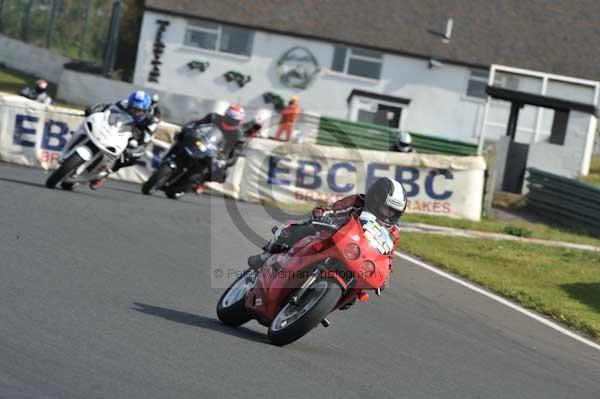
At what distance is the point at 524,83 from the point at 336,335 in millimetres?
23453

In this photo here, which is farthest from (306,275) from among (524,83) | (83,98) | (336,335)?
(83,98)

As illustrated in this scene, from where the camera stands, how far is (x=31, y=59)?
44.8 metres

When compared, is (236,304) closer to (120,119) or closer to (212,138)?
(120,119)

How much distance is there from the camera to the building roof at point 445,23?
4328 centimetres

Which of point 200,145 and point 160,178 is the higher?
point 200,145

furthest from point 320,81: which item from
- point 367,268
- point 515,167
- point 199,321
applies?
point 367,268

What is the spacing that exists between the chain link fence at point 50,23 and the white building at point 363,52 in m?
2.88

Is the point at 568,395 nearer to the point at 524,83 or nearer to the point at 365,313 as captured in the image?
the point at 365,313

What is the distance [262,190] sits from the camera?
22.1 m

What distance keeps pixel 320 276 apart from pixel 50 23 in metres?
38.5

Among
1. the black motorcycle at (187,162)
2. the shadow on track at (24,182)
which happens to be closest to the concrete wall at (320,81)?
the black motorcycle at (187,162)

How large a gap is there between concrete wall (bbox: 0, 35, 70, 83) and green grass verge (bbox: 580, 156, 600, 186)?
18.8m

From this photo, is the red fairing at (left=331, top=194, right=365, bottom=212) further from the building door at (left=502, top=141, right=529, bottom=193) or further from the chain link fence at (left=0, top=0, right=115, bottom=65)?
the chain link fence at (left=0, top=0, right=115, bottom=65)

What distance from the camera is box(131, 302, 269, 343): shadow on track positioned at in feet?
28.6
